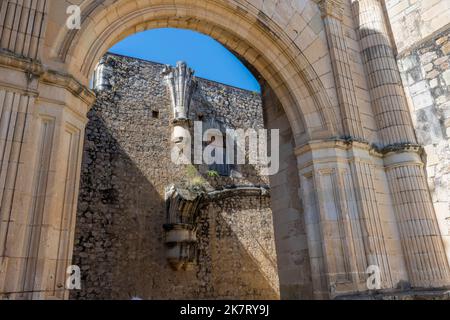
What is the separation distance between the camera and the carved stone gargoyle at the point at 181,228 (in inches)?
442

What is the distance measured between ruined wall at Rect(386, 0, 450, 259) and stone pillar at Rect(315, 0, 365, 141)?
3.58ft

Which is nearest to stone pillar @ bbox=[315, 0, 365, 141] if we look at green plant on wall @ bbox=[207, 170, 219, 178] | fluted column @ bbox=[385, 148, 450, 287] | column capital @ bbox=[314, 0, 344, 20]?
column capital @ bbox=[314, 0, 344, 20]

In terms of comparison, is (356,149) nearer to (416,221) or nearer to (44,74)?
(416,221)

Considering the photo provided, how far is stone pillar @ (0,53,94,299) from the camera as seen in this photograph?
2.97m

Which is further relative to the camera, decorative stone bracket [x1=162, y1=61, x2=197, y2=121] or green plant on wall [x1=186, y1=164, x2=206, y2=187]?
decorative stone bracket [x1=162, y1=61, x2=197, y2=121]

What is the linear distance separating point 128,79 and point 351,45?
29.2ft

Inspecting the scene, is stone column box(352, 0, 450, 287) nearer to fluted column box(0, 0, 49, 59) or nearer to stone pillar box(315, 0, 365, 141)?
stone pillar box(315, 0, 365, 141)

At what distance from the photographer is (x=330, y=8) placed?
6.35 metres

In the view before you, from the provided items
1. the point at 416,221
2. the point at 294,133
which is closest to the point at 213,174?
the point at 294,133

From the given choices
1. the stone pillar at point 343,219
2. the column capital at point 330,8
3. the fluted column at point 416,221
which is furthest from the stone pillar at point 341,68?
the fluted column at point 416,221

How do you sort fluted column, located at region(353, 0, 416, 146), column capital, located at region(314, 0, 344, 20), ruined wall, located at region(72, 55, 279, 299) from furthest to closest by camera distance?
1. ruined wall, located at region(72, 55, 279, 299)
2. column capital, located at region(314, 0, 344, 20)
3. fluted column, located at region(353, 0, 416, 146)

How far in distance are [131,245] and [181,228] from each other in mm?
1596
